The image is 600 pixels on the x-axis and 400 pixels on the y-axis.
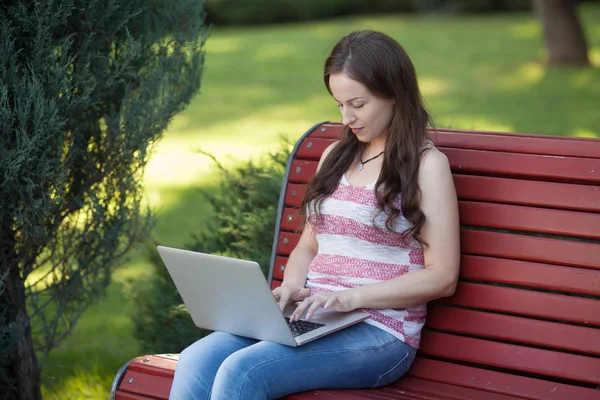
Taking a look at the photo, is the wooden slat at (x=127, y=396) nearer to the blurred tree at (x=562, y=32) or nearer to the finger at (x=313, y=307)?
the finger at (x=313, y=307)

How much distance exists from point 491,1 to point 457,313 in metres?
16.7

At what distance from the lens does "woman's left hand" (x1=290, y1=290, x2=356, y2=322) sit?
2719 millimetres

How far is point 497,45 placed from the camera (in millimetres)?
14555

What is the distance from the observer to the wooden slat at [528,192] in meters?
2.99

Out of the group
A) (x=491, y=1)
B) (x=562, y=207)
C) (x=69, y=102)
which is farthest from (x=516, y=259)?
(x=491, y=1)

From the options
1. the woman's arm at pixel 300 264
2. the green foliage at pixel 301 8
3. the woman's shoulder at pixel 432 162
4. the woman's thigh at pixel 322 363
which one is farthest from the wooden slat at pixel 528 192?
the green foliage at pixel 301 8

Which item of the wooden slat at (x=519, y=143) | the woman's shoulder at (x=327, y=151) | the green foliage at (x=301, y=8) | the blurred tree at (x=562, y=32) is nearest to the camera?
the wooden slat at (x=519, y=143)

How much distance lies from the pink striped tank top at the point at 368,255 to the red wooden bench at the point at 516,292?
0.17 metres

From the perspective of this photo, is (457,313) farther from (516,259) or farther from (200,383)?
(200,383)

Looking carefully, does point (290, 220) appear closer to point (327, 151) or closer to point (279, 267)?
point (279, 267)

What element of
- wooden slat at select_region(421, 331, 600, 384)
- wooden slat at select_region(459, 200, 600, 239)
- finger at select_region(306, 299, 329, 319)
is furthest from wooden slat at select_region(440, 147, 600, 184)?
finger at select_region(306, 299, 329, 319)

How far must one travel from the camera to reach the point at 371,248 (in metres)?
2.97

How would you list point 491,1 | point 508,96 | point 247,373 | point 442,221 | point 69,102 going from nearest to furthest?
point 247,373 → point 442,221 → point 69,102 → point 508,96 → point 491,1

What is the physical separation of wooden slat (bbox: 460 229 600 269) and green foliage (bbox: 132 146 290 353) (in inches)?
44.6
